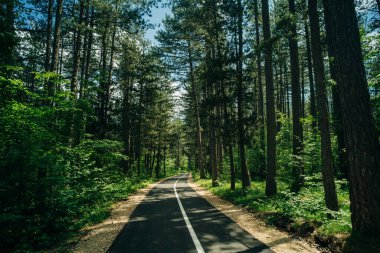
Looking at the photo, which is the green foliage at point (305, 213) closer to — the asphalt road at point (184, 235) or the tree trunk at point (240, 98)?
the asphalt road at point (184, 235)

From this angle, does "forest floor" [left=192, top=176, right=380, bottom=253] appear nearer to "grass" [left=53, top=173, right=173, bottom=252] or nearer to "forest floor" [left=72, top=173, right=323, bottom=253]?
"forest floor" [left=72, top=173, right=323, bottom=253]

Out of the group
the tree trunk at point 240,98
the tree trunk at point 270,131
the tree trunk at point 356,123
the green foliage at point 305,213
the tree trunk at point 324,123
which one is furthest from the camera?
the tree trunk at point 240,98

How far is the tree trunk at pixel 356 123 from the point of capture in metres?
5.54

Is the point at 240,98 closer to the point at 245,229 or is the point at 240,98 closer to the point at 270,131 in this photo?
the point at 270,131

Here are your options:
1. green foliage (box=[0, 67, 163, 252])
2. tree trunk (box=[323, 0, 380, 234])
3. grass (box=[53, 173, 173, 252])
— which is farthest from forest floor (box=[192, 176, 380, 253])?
green foliage (box=[0, 67, 163, 252])

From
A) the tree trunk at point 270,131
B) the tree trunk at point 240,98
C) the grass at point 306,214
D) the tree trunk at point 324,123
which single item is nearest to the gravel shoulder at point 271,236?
the grass at point 306,214

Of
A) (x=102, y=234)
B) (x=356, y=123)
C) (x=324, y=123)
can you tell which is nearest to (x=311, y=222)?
(x=324, y=123)

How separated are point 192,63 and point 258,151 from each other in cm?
1127

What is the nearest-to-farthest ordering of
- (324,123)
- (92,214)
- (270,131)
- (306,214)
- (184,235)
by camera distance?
(184,235), (324,123), (306,214), (92,214), (270,131)

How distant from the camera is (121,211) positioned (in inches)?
480

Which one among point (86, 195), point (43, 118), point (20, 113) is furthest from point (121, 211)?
point (20, 113)

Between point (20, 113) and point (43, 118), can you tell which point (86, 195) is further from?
point (20, 113)

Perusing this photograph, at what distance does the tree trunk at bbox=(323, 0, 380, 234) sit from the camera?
5.54 m

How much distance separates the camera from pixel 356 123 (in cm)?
577
